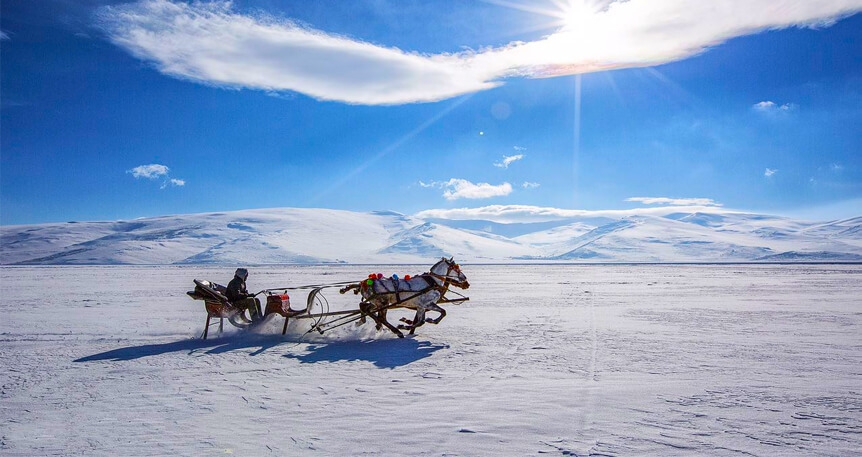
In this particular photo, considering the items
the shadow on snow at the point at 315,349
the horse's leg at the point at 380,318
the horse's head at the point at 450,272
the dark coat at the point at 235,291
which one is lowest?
the shadow on snow at the point at 315,349

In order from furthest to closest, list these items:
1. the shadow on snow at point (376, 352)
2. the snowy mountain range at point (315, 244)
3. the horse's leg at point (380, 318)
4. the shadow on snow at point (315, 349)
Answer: the snowy mountain range at point (315, 244), the horse's leg at point (380, 318), the shadow on snow at point (315, 349), the shadow on snow at point (376, 352)

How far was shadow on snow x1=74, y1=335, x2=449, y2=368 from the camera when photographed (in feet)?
26.6

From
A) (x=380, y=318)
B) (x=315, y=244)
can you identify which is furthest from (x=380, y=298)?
(x=315, y=244)

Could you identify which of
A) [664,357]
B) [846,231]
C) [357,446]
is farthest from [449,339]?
[846,231]

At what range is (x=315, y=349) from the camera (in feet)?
29.3

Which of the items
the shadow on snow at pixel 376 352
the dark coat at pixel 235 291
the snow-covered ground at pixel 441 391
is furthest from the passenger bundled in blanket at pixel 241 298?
the shadow on snow at pixel 376 352

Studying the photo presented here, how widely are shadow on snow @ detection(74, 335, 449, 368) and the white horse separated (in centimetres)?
58

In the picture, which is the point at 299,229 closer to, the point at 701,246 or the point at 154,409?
the point at 701,246

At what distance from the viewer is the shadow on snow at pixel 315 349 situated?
8.12 m

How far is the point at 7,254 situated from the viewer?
133000 millimetres

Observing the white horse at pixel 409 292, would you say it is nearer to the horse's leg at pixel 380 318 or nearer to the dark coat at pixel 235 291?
the horse's leg at pixel 380 318

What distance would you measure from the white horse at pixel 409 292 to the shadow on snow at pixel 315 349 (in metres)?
0.58

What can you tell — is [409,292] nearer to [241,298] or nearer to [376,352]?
[376,352]

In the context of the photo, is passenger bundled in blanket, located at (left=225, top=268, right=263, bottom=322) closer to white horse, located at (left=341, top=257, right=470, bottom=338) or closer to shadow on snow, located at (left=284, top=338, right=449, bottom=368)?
shadow on snow, located at (left=284, top=338, right=449, bottom=368)
